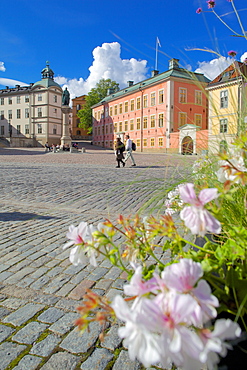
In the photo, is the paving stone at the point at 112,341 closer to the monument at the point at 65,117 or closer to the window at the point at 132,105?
the monument at the point at 65,117

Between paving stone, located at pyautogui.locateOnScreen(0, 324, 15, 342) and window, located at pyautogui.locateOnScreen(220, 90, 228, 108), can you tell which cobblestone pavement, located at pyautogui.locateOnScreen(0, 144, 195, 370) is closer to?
paving stone, located at pyautogui.locateOnScreen(0, 324, 15, 342)

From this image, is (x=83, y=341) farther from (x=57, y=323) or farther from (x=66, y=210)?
(x=66, y=210)

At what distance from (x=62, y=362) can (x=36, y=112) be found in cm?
6646

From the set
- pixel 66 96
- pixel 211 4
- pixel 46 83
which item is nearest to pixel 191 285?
pixel 211 4

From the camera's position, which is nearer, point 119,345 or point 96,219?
point 119,345

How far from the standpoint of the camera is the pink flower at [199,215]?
79 cm

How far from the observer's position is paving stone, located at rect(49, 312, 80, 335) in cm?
184

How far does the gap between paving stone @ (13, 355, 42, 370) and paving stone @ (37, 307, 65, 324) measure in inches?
13.5

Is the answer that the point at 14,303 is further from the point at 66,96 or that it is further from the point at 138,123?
the point at 138,123

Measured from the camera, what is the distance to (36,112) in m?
63.5

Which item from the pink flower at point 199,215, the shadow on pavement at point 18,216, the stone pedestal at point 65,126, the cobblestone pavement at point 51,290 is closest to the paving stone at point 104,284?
the cobblestone pavement at point 51,290

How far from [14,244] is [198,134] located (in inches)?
96.8

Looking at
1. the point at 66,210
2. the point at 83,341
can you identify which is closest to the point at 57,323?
the point at 83,341

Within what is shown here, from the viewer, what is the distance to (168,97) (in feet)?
129
